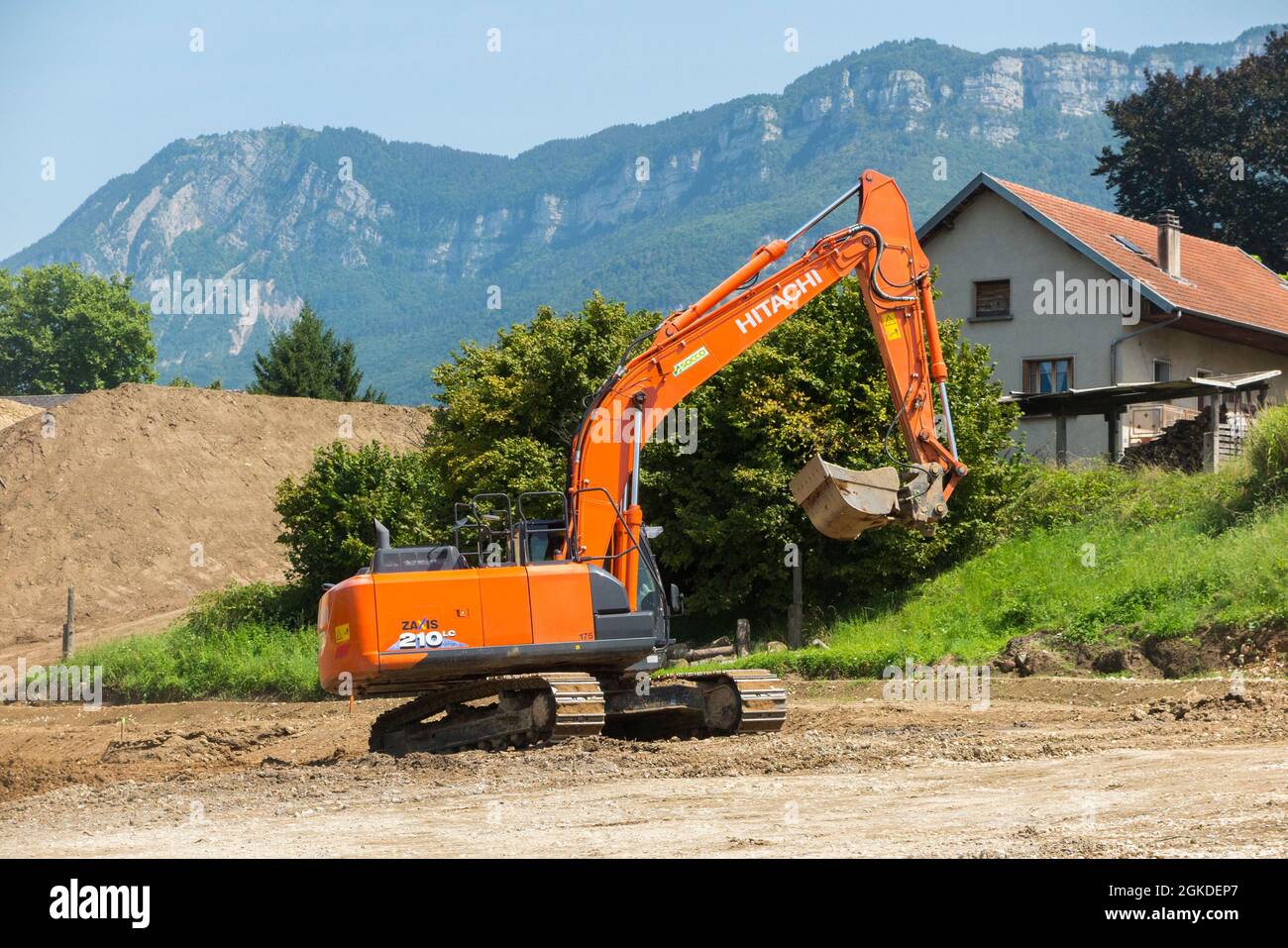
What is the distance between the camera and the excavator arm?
15250 millimetres

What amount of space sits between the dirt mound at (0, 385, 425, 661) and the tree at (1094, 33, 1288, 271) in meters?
29.2

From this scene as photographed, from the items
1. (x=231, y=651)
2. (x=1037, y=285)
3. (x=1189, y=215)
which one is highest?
(x=1189, y=215)

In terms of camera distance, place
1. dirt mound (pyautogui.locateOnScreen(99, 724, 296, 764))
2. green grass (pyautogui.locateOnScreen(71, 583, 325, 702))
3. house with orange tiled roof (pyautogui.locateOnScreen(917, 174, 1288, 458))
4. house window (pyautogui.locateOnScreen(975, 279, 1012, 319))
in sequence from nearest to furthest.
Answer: dirt mound (pyautogui.locateOnScreen(99, 724, 296, 764)), green grass (pyautogui.locateOnScreen(71, 583, 325, 702)), house with orange tiled roof (pyautogui.locateOnScreen(917, 174, 1288, 458)), house window (pyautogui.locateOnScreen(975, 279, 1012, 319))

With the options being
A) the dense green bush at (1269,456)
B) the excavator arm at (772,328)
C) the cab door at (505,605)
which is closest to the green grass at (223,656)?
the excavator arm at (772,328)

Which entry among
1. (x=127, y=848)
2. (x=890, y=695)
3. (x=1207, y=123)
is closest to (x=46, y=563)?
(x=890, y=695)

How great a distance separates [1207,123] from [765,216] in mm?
110401

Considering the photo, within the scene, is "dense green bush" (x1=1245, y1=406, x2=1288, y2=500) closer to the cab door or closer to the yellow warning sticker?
the yellow warning sticker

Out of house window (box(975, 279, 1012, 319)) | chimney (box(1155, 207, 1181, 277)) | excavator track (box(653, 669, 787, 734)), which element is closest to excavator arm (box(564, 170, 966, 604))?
excavator track (box(653, 669, 787, 734))

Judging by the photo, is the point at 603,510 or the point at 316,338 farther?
the point at 316,338

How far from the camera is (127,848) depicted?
392 inches

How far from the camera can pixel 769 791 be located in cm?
1159

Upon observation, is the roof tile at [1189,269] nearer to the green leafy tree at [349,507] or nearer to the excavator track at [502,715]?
the green leafy tree at [349,507]

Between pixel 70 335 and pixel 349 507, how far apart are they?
220 feet
